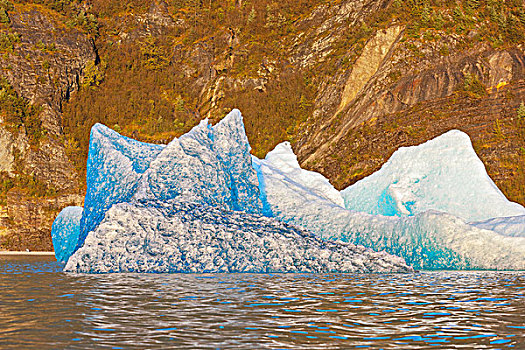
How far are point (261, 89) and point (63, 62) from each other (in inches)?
1143

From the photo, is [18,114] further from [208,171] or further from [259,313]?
[259,313]

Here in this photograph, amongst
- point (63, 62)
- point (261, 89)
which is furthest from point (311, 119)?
point (63, 62)

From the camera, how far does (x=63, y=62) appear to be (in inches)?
3061

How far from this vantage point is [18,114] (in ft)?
231

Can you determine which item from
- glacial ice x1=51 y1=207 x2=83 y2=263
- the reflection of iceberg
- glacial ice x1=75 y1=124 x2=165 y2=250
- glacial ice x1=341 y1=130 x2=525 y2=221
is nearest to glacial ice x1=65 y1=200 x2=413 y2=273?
the reflection of iceberg

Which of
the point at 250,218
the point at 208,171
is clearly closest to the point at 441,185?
the point at 250,218

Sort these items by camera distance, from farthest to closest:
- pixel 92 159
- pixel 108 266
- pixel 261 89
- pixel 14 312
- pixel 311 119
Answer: pixel 261 89
pixel 311 119
pixel 92 159
pixel 108 266
pixel 14 312

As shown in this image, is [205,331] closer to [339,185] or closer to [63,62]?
[339,185]

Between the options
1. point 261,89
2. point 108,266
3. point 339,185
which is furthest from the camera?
point 261,89

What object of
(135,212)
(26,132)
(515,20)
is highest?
(515,20)

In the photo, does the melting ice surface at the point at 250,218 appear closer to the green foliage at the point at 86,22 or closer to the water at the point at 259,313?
the water at the point at 259,313

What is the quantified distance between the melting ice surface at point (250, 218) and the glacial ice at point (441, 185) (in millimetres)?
48

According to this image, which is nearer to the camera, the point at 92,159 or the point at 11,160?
the point at 92,159

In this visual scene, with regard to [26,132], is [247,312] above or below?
below
